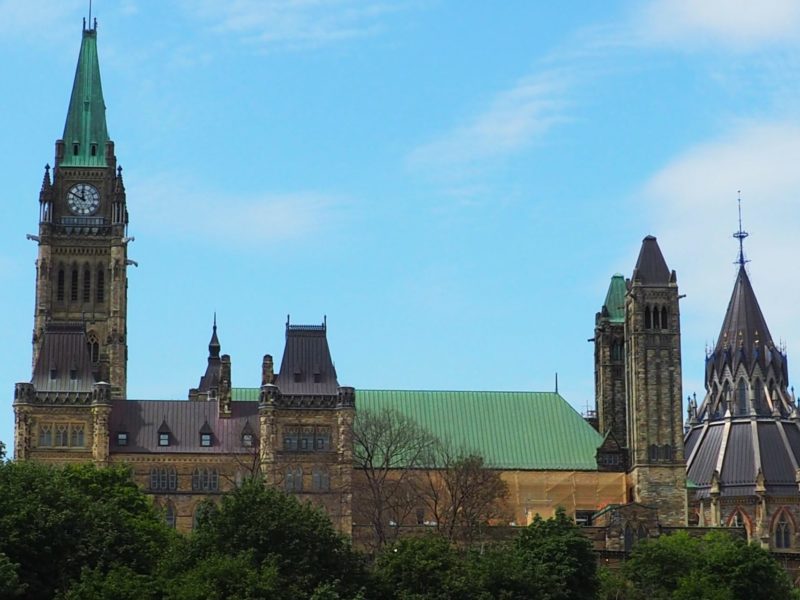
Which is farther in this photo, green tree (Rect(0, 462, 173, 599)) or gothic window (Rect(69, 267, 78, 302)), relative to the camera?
gothic window (Rect(69, 267, 78, 302))

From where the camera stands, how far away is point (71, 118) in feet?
595

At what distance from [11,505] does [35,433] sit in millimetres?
53169

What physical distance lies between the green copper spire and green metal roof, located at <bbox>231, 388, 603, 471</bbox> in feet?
89.8

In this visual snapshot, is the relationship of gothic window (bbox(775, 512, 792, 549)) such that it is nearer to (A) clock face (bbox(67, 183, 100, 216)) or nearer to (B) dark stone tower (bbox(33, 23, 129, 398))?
(B) dark stone tower (bbox(33, 23, 129, 398))

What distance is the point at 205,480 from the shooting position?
6014 inches

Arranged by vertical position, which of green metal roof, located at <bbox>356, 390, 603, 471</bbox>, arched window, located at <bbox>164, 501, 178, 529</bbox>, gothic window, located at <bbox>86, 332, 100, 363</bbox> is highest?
gothic window, located at <bbox>86, 332, 100, 363</bbox>

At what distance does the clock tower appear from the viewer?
173000 mm

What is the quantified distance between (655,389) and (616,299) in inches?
664

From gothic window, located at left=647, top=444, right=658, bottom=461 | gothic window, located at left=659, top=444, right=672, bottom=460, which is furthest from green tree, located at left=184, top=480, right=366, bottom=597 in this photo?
gothic window, located at left=659, top=444, right=672, bottom=460

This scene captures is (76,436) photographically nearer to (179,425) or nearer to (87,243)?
(179,425)

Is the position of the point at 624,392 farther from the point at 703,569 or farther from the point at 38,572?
the point at 38,572

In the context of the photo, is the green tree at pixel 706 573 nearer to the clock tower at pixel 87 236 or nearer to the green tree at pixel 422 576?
the green tree at pixel 422 576

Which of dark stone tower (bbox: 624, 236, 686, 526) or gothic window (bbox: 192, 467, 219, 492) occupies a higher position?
dark stone tower (bbox: 624, 236, 686, 526)

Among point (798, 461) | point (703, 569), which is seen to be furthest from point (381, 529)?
point (798, 461)
